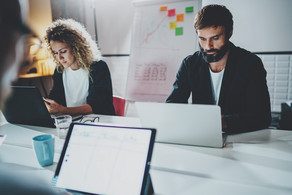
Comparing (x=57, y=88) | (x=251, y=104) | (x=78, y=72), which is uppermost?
(x=78, y=72)

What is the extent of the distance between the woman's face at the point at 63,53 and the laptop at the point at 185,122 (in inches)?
43.2

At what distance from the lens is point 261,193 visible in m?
0.68

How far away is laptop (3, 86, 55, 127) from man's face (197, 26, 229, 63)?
1156mm

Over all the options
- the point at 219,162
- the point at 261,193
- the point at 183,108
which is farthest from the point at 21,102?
the point at 261,193

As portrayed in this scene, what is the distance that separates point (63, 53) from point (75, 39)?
16 centimetres

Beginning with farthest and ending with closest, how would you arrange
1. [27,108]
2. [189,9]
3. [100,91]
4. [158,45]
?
1. [158,45]
2. [189,9]
3. [100,91]
4. [27,108]

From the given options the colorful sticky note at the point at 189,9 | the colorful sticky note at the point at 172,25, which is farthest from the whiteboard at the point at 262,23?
the colorful sticky note at the point at 172,25

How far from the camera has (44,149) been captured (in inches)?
33.7

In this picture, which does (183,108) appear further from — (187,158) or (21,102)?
(21,102)

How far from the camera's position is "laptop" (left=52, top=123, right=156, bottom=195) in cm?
63

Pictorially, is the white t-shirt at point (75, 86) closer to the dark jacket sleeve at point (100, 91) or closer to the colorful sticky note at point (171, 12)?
the dark jacket sleeve at point (100, 91)

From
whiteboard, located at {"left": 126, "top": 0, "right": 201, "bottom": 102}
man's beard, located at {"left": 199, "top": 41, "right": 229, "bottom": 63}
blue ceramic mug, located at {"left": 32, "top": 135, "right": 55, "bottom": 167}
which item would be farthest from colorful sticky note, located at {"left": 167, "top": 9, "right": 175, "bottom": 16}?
blue ceramic mug, located at {"left": 32, "top": 135, "right": 55, "bottom": 167}

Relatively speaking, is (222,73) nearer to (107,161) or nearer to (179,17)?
(179,17)

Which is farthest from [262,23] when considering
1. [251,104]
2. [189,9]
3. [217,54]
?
[251,104]
